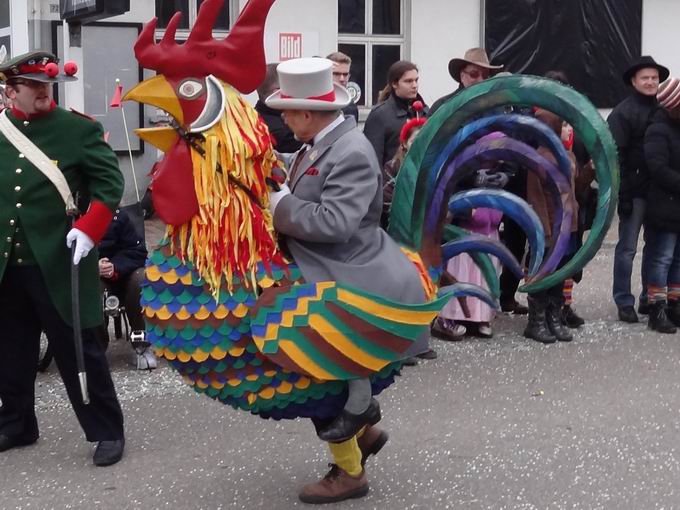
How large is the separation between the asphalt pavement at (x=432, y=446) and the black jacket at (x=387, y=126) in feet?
4.83

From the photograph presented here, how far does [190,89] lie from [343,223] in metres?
0.71

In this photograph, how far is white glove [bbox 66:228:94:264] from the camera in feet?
16.8

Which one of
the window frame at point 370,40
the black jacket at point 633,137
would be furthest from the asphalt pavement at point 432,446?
the window frame at point 370,40

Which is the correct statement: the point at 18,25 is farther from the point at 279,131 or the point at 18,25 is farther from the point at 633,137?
the point at 633,137

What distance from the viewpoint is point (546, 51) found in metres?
14.9

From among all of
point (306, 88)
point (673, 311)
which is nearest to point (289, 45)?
point (673, 311)

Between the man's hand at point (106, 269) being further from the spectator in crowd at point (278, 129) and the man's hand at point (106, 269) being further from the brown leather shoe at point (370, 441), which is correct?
the brown leather shoe at point (370, 441)

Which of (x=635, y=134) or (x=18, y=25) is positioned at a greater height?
(x=18, y=25)

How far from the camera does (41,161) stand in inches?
208

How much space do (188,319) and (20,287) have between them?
1444 millimetres

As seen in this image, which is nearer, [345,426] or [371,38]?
[345,426]

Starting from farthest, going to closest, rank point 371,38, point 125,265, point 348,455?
point 371,38
point 125,265
point 348,455

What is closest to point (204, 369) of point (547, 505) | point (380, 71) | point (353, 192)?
point (353, 192)

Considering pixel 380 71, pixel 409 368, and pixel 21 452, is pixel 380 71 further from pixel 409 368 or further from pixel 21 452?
pixel 21 452
